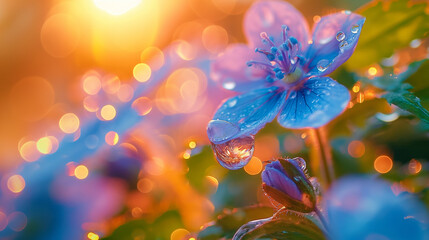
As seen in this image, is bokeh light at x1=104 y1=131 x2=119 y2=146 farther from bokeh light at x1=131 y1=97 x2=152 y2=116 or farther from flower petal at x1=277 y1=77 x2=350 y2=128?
flower petal at x1=277 y1=77 x2=350 y2=128

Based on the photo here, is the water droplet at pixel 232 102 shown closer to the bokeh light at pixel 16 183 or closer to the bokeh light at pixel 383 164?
the bokeh light at pixel 383 164

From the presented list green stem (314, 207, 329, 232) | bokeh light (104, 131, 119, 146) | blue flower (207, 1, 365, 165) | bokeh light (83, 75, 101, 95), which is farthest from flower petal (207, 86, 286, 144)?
bokeh light (83, 75, 101, 95)

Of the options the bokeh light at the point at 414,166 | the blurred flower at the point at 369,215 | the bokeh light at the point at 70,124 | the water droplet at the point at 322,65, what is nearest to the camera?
the blurred flower at the point at 369,215

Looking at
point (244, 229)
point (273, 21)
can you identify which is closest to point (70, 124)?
point (273, 21)

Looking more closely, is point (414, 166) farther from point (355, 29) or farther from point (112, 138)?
point (112, 138)

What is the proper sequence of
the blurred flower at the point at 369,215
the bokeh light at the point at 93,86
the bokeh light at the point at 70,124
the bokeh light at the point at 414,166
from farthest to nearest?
the bokeh light at the point at 93,86 → the bokeh light at the point at 70,124 → the bokeh light at the point at 414,166 → the blurred flower at the point at 369,215

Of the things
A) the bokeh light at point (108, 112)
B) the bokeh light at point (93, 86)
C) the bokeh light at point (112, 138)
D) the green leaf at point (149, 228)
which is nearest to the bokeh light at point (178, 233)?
the green leaf at point (149, 228)
